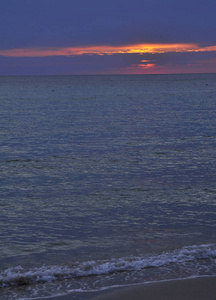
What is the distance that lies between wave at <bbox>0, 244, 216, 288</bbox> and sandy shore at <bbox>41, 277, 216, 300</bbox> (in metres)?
0.90

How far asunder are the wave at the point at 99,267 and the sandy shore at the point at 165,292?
896 millimetres

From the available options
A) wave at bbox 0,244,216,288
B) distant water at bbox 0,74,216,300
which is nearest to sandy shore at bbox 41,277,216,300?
distant water at bbox 0,74,216,300

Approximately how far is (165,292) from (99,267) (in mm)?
1701

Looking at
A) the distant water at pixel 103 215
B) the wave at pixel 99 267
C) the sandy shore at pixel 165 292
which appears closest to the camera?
the sandy shore at pixel 165 292

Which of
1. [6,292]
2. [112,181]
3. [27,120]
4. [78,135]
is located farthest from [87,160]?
[27,120]

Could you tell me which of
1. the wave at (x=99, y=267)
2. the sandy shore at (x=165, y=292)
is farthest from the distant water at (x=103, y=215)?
the sandy shore at (x=165, y=292)

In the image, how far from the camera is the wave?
7.98 m

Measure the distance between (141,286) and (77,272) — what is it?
1467 mm

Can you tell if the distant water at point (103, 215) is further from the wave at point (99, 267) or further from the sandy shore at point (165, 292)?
the sandy shore at point (165, 292)

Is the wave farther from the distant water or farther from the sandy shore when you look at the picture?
the sandy shore

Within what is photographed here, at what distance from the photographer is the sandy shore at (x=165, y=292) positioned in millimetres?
7051

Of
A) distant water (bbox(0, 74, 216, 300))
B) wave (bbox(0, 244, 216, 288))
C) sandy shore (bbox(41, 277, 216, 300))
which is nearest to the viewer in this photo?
sandy shore (bbox(41, 277, 216, 300))

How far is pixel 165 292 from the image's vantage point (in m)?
7.21

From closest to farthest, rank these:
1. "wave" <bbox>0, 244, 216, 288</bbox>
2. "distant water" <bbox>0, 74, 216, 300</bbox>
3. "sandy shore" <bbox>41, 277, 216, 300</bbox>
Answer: "sandy shore" <bbox>41, 277, 216, 300</bbox>, "wave" <bbox>0, 244, 216, 288</bbox>, "distant water" <bbox>0, 74, 216, 300</bbox>
